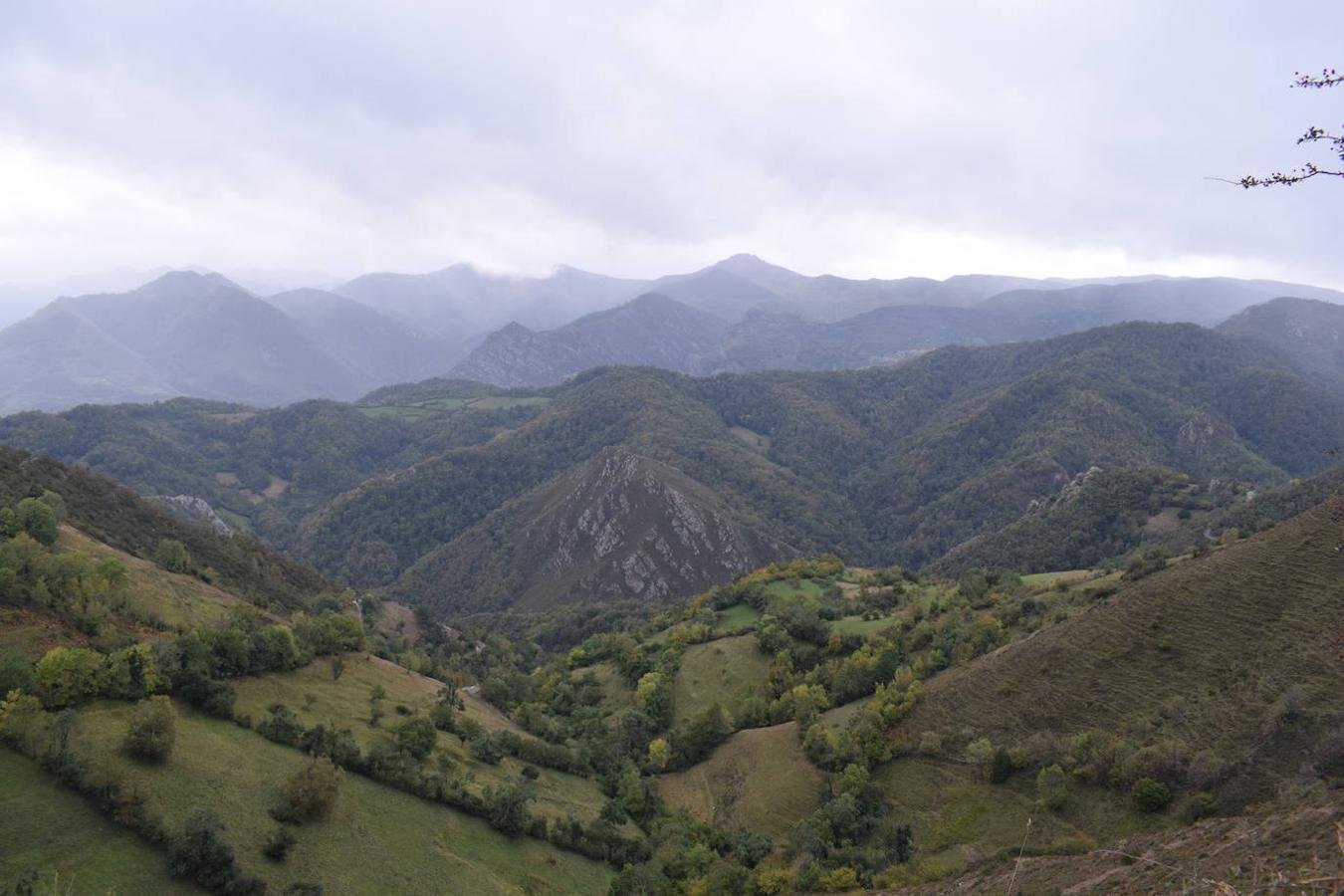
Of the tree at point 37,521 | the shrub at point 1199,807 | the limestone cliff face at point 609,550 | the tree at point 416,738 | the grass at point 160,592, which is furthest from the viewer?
the limestone cliff face at point 609,550

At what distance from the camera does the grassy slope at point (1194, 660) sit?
3831cm

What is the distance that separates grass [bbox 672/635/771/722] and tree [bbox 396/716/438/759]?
101ft

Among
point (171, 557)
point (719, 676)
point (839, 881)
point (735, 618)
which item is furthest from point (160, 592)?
point (735, 618)

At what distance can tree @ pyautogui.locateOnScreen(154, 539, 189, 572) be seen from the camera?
6301cm

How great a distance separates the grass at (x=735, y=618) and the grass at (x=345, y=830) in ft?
153

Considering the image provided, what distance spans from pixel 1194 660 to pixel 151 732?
196 ft

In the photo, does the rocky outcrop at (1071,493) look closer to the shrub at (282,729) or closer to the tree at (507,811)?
the tree at (507,811)

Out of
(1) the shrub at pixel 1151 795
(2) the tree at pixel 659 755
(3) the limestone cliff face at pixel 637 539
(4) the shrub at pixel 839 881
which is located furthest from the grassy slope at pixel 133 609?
(3) the limestone cliff face at pixel 637 539

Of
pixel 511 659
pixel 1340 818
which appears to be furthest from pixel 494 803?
pixel 511 659

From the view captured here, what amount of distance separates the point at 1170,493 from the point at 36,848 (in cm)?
16279

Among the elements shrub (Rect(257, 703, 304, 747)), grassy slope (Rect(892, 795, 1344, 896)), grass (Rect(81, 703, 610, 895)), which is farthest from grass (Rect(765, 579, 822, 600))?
shrub (Rect(257, 703, 304, 747))

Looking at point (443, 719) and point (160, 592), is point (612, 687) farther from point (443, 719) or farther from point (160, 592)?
point (160, 592)

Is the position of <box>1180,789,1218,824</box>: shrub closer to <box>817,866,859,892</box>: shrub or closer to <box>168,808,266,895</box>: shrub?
<box>817,866,859,892</box>: shrub

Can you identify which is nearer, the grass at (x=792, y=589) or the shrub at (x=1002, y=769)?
the shrub at (x=1002, y=769)
